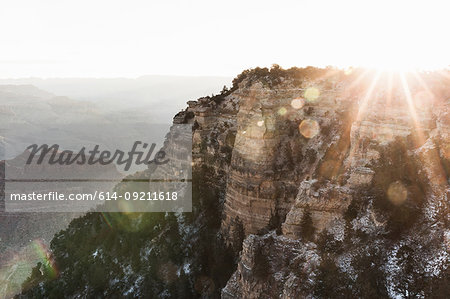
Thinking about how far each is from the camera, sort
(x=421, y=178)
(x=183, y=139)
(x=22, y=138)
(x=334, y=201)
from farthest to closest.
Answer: (x=22, y=138) < (x=183, y=139) < (x=334, y=201) < (x=421, y=178)

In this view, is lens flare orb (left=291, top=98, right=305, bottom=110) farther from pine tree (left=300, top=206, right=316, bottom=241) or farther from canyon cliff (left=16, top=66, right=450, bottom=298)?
pine tree (left=300, top=206, right=316, bottom=241)

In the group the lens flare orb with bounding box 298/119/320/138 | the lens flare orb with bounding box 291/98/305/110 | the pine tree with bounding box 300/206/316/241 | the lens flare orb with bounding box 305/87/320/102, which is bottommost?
the pine tree with bounding box 300/206/316/241

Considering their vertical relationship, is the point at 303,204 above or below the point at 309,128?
below

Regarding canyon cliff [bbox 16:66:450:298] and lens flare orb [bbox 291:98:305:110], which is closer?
canyon cliff [bbox 16:66:450:298]

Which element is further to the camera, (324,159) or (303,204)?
(324,159)

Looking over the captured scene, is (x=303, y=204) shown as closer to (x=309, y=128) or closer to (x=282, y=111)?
(x=309, y=128)

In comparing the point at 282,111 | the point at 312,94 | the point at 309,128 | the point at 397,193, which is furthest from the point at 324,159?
the point at 282,111

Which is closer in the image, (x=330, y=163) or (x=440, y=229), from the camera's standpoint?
(x=440, y=229)

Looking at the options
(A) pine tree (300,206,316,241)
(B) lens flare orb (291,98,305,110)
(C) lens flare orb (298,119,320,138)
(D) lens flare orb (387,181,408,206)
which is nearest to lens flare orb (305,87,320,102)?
(B) lens flare orb (291,98,305,110)

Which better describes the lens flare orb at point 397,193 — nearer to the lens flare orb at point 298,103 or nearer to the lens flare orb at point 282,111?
the lens flare orb at point 298,103

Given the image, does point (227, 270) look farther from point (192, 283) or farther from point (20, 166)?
point (20, 166)

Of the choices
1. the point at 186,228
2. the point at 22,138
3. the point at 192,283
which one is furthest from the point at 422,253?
the point at 22,138
